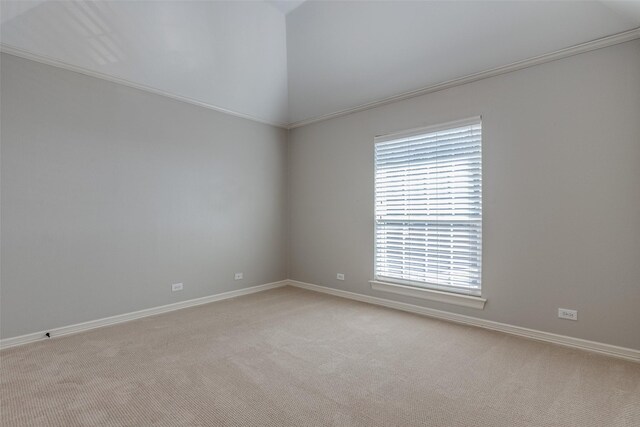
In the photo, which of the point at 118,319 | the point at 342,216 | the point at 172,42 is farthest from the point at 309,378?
the point at 172,42

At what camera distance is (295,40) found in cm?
429

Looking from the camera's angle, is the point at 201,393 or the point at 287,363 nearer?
the point at 201,393

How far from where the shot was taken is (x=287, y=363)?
2.68 meters

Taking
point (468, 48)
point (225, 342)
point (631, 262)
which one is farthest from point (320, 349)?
point (468, 48)

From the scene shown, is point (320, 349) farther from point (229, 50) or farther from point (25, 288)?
point (229, 50)

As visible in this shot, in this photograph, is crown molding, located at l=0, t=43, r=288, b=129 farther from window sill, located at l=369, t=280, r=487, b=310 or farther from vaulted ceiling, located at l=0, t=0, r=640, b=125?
window sill, located at l=369, t=280, r=487, b=310

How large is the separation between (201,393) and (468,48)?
3938 mm

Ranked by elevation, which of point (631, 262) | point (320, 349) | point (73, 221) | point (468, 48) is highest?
point (468, 48)

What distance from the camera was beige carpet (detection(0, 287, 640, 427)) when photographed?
198cm

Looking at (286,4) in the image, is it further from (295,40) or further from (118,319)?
(118,319)

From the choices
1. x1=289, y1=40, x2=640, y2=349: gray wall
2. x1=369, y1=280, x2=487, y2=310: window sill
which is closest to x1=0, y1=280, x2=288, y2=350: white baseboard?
x1=369, y1=280, x2=487, y2=310: window sill

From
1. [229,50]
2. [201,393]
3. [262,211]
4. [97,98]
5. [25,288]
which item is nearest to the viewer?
[201,393]

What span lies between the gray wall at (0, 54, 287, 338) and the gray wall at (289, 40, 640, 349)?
278cm

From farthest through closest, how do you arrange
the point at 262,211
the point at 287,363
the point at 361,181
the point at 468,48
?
the point at 262,211 < the point at 361,181 < the point at 468,48 < the point at 287,363
